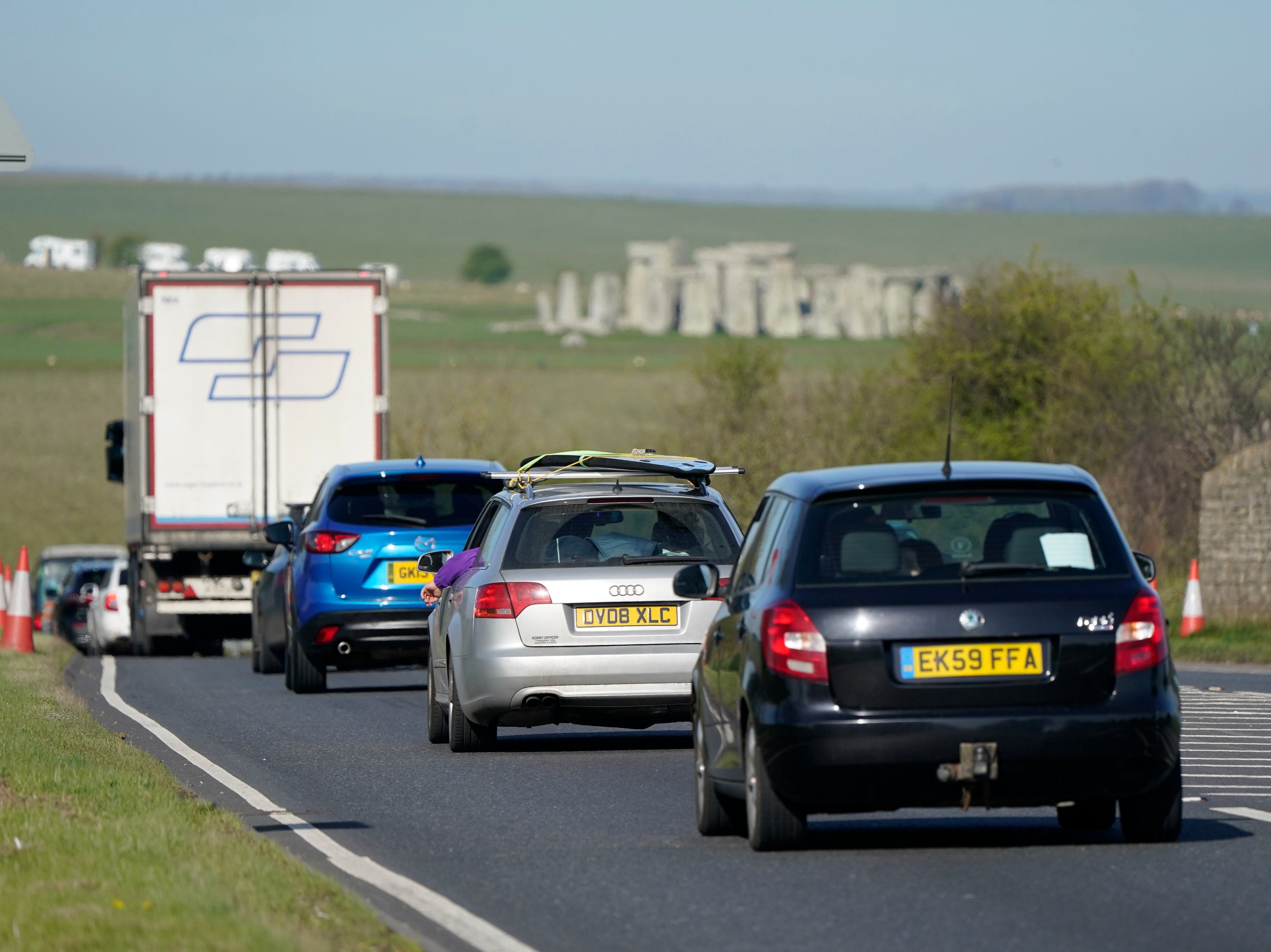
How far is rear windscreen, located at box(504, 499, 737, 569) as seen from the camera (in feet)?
42.4

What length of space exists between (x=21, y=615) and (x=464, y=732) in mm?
Result: 12843

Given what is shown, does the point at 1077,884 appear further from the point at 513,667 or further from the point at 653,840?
the point at 513,667

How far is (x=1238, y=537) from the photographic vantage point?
26781mm

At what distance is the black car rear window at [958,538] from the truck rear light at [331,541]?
32.3 ft

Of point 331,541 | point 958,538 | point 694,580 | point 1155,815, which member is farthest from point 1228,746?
point 331,541

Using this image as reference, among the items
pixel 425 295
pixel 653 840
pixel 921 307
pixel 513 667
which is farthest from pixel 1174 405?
pixel 425 295

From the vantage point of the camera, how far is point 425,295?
165250 mm

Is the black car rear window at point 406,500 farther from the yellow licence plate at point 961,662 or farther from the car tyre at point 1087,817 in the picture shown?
the yellow licence plate at point 961,662

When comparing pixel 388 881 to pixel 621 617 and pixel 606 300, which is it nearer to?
pixel 621 617

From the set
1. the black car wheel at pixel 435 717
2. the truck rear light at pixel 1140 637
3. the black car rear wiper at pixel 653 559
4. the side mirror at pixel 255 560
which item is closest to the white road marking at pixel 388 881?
the black car wheel at pixel 435 717

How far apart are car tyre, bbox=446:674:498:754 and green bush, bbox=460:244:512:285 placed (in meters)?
179

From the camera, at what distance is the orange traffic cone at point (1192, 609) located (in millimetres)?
25500

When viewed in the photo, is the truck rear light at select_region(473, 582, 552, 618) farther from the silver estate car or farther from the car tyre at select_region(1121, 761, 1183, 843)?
the car tyre at select_region(1121, 761, 1183, 843)

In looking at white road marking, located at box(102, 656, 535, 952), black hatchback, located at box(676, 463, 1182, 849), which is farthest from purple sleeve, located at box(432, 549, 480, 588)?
black hatchback, located at box(676, 463, 1182, 849)
